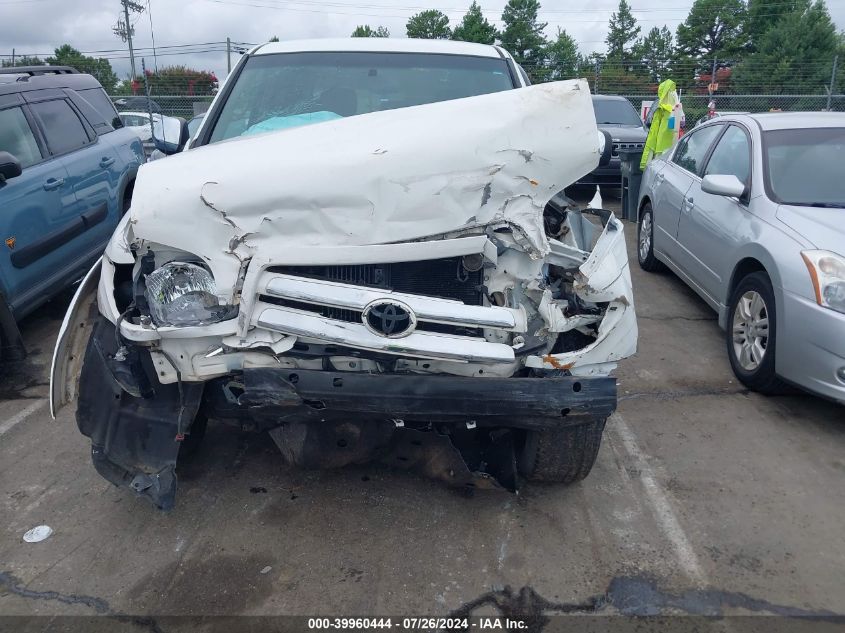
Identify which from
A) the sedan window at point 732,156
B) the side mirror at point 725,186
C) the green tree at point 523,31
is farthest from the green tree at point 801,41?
the side mirror at point 725,186

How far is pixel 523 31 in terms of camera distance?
143 feet

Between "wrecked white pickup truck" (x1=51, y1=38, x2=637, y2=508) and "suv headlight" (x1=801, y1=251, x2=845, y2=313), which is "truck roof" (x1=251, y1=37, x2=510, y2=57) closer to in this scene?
"wrecked white pickup truck" (x1=51, y1=38, x2=637, y2=508)

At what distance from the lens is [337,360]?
2.76 m

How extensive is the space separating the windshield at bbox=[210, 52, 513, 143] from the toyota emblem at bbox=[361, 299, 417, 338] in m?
1.70

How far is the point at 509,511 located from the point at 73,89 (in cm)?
602

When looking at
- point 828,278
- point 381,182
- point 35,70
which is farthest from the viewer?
point 35,70

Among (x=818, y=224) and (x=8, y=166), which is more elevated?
(x=8, y=166)

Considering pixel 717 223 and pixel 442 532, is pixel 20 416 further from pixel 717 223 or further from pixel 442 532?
pixel 717 223

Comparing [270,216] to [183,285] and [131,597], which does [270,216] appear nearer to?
[183,285]

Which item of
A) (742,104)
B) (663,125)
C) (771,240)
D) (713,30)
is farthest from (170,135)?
(713,30)

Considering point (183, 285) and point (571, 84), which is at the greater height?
point (571, 84)

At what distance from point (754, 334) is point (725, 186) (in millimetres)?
1050

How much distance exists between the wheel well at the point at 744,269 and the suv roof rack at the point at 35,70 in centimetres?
613

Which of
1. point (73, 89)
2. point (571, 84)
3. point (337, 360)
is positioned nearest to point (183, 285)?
point (337, 360)
